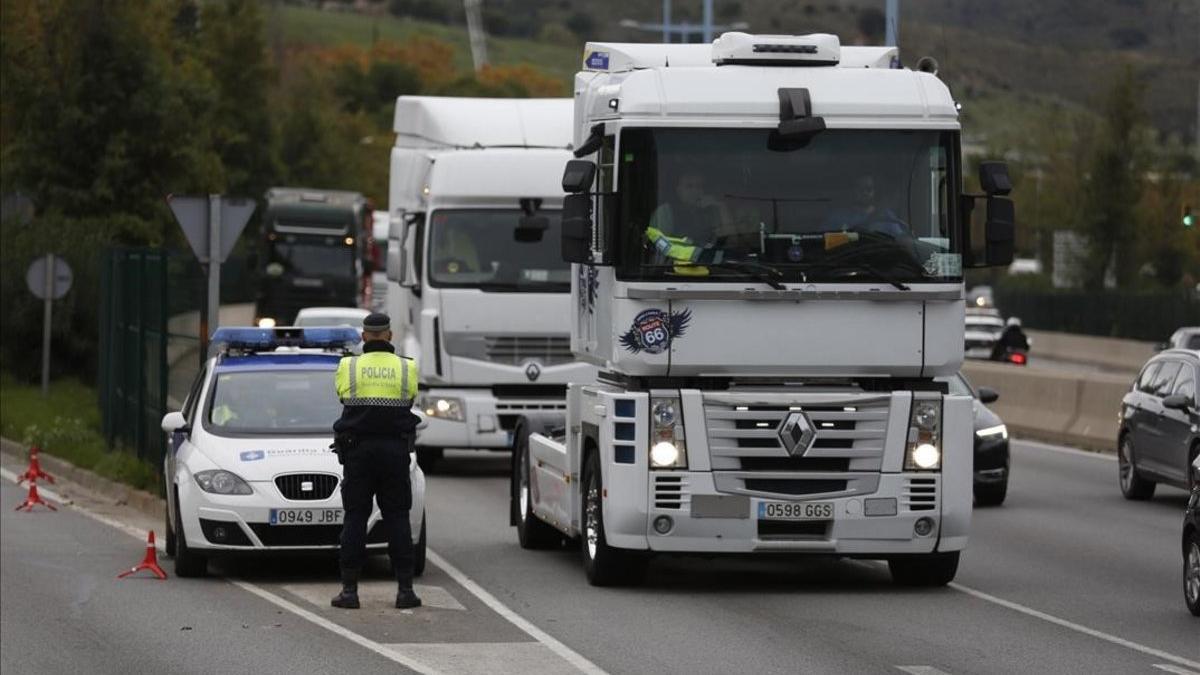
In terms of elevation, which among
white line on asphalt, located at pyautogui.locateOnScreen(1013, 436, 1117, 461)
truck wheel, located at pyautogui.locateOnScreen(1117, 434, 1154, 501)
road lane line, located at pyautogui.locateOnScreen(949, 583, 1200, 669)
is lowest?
white line on asphalt, located at pyautogui.locateOnScreen(1013, 436, 1117, 461)

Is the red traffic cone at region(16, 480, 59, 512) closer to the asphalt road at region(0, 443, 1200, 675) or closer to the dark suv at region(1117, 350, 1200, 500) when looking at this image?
the asphalt road at region(0, 443, 1200, 675)

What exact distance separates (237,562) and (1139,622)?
22.4 ft

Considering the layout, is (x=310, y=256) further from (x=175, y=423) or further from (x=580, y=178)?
(x=580, y=178)

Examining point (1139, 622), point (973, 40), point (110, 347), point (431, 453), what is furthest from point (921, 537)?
point (973, 40)

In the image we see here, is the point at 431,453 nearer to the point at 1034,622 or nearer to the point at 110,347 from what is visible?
the point at 110,347

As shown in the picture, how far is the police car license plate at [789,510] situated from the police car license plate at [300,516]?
9.48 feet

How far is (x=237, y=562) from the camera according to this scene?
17.5 metres

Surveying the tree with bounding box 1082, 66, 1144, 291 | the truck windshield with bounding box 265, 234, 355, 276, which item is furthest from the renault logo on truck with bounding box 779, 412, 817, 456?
the tree with bounding box 1082, 66, 1144, 291

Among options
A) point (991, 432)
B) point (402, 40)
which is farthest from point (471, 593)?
point (402, 40)

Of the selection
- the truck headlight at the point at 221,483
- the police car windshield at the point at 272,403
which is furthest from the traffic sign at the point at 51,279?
the truck headlight at the point at 221,483

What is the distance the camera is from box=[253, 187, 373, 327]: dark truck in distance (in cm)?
6038

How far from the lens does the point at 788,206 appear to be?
14875mm

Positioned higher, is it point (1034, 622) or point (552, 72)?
point (552, 72)

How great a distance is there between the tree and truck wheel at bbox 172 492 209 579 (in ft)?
195
